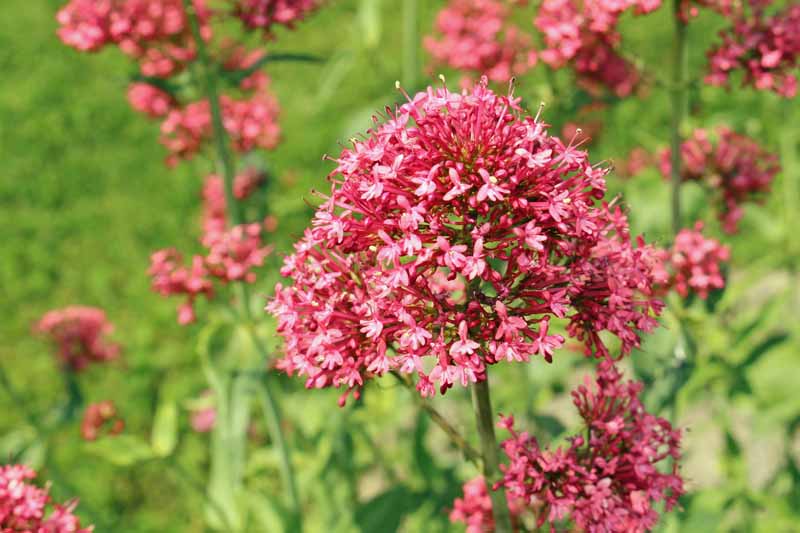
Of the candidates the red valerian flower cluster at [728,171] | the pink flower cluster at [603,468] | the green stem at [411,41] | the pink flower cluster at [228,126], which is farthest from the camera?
the green stem at [411,41]

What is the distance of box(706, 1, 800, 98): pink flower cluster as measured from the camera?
3.03m

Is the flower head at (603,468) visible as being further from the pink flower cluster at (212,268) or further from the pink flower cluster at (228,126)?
the pink flower cluster at (228,126)

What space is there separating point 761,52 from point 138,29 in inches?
97.0

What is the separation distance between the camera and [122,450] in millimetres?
3188

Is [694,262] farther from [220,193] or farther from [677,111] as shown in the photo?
[220,193]

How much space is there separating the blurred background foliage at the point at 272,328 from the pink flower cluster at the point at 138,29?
22.4 inches

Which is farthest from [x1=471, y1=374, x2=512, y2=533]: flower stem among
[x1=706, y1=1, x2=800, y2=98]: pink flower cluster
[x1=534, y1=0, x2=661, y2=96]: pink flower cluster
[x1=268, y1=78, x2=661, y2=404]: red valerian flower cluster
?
[x1=706, y1=1, x2=800, y2=98]: pink flower cluster

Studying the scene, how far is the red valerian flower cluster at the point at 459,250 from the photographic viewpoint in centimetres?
170

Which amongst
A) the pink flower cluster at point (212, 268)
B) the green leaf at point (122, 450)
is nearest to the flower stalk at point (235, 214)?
the pink flower cluster at point (212, 268)

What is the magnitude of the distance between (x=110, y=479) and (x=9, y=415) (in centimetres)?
98

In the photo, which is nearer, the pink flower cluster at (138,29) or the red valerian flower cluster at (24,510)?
the red valerian flower cluster at (24,510)

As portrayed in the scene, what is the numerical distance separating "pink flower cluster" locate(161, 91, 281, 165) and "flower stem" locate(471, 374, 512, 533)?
8.42 feet

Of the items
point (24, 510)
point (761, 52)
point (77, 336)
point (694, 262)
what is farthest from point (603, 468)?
point (77, 336)

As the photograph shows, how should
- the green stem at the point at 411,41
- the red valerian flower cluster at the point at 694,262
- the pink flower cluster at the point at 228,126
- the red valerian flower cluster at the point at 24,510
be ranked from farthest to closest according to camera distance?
1. the green stem at the point at 411,41
2. the pink flower cluster at the point at 228,126
3. the red valerian flower cluster at the point at 694,262
4. the red valerian flower cluster at the point at 24,510
